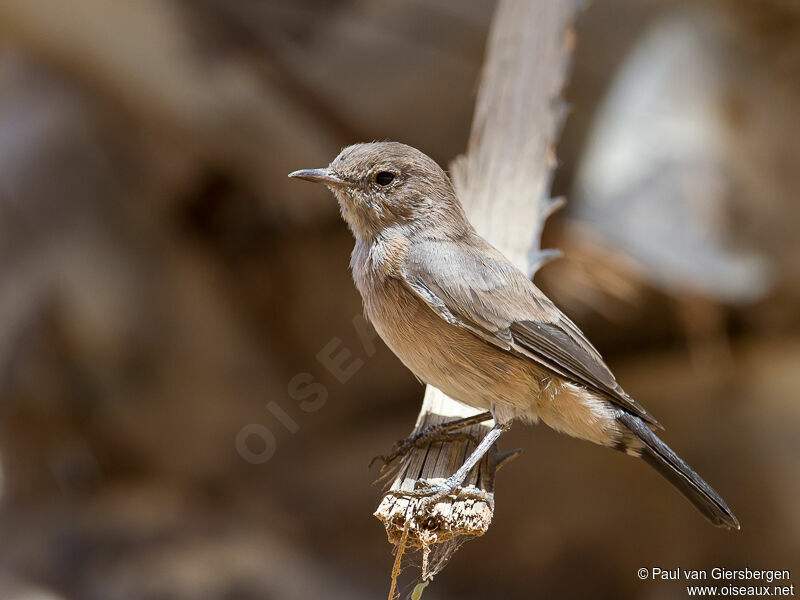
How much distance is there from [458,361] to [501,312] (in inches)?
8.7

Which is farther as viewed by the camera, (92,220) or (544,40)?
(92,220)

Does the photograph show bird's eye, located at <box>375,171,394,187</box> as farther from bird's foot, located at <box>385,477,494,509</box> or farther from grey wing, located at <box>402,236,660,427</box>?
bird's foot, located at <box>385,477,494,509</box>

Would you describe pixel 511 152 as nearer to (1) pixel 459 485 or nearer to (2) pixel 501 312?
(2) pixel 501 312

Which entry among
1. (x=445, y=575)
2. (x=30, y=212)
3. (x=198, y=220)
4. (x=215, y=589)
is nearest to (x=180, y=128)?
(x=198, y=220)

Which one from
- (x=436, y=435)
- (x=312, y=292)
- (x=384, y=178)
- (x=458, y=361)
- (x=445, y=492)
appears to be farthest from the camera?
(x=312, y=292)

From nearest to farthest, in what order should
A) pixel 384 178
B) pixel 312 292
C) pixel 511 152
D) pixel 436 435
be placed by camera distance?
pixel 384 178, pixel 436 435, pixel 511 152, pixel 312 292

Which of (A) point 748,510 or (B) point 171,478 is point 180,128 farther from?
(A) point 748,510

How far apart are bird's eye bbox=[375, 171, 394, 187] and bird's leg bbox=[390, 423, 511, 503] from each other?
0.94 metres

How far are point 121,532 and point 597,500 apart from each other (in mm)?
3474

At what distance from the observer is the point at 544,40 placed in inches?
148

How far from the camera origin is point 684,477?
258 centimetres

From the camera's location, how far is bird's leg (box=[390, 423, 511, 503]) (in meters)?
2.33

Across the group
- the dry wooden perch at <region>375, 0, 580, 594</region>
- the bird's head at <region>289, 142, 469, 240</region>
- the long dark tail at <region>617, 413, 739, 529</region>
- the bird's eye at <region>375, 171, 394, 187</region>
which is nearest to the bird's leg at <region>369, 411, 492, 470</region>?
the dry wooden perch at <region>375, 0, 580, 594</region>

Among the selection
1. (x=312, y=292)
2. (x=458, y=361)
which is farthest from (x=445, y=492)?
(x=312, y=292)
